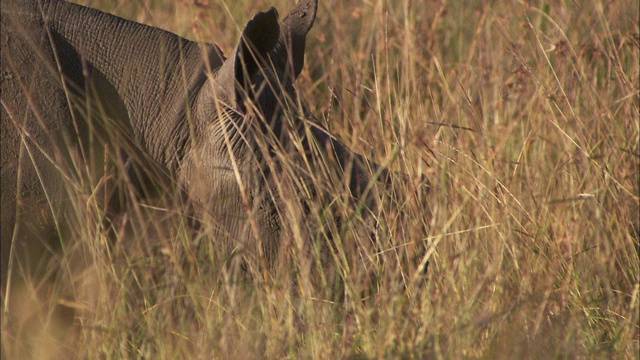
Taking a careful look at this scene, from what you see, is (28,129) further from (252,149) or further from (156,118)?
(252,149)

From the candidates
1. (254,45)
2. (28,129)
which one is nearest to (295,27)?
(254,45)

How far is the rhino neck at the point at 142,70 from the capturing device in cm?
331

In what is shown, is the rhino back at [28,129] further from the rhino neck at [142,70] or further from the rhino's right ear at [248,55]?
the rhino's right ear at [248,55]

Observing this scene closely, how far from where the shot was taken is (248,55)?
3.17 meters

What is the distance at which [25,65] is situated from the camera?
316 cm

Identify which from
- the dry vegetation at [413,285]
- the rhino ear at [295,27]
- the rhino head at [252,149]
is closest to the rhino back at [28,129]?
the dry vegetation at [413,285]

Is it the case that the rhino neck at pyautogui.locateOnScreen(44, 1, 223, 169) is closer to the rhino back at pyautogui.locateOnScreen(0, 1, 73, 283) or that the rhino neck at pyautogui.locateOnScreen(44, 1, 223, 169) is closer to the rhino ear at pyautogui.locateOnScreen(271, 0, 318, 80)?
the rhino back at pyautogui.locateOnScreen(0, 1, 73, 283)

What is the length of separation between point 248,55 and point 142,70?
436 millimetres

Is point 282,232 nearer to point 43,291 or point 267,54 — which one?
point 267,54

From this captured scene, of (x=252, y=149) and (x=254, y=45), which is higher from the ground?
(x=254, y=45)

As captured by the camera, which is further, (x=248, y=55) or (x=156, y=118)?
(x=156, y=118)

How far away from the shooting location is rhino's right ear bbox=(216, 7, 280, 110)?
304cm

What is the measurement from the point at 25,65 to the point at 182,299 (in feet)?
3.15

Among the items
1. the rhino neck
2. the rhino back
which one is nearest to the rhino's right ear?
the rhino neck
